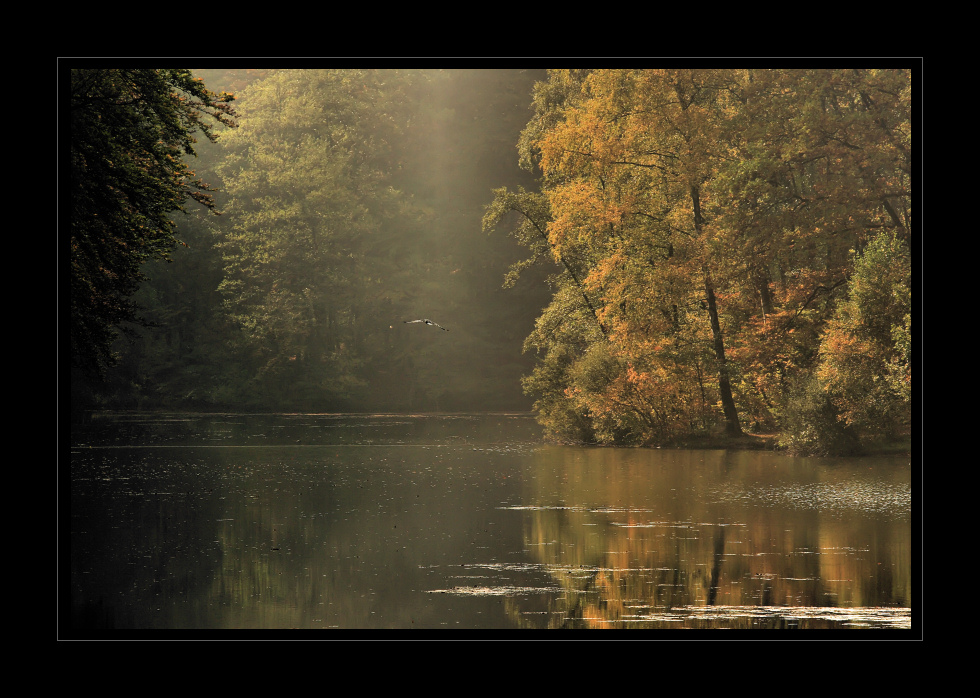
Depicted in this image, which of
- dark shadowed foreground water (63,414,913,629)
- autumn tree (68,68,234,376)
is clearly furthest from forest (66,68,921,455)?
dark shadowed foreground water (63,414,913,629)

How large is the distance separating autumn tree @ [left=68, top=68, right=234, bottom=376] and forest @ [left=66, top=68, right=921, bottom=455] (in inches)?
1.7

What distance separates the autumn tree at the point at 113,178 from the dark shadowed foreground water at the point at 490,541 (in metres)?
3.08

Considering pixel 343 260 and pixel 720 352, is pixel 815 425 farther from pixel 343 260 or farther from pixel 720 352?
pixel 343 260

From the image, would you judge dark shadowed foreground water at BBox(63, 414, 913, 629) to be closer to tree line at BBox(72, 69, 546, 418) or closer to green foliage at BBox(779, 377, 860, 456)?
green foliage at BBox(779, 377, 860, 456)

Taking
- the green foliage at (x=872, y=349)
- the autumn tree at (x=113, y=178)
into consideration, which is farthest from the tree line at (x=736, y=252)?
the autumn tree at (x=113, y=178)

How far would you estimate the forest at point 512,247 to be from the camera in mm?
17344

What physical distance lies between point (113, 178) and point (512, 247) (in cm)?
4014

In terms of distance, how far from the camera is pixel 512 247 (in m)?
53.3

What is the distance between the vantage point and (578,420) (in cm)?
2820

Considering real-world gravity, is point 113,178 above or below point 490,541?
above

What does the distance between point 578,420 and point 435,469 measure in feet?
23.0

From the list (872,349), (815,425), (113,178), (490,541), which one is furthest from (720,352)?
(113,178)

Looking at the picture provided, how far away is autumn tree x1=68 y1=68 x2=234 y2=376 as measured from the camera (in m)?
13.1

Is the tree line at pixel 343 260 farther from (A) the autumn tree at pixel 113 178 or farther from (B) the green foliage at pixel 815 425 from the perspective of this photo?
(A) the autumn tree at pixel 113 178
